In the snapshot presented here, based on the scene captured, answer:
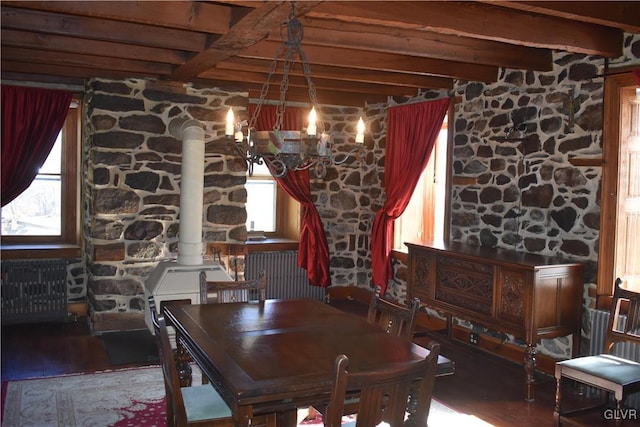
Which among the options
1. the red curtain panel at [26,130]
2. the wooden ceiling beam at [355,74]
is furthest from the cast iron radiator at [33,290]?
the wooden ceiling beam at [355,74]

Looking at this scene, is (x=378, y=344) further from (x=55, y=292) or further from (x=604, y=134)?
(x=55, y=292)

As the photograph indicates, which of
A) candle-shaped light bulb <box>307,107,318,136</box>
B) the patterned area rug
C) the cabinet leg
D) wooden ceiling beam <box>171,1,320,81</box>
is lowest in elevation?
the patterned area rug

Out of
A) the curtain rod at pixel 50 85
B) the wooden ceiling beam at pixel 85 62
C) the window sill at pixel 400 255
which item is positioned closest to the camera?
the wooden ceiling beam at pixel 85 62

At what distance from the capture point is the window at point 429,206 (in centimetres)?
602

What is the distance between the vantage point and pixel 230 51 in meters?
4.13

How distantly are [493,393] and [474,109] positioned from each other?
2485 millimetres

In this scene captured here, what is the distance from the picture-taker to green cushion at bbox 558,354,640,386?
335cm

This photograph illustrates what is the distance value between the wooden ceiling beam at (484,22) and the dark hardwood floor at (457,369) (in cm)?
237

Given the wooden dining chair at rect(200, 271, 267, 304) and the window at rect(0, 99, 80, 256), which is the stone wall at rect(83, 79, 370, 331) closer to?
the window at rect(0, 99, 80, 256)

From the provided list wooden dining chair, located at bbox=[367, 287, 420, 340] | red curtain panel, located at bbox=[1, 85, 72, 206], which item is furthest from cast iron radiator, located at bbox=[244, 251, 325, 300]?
wooden dining chair, located at bbox=[367, 287, 420, 340]

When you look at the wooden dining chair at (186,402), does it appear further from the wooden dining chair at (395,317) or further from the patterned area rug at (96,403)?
the patterned area rug at (96,403)

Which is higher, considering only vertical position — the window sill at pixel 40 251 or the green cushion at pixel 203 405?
the window sill at pixel 40 251

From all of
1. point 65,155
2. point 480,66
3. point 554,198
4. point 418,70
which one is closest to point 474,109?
point 480,66

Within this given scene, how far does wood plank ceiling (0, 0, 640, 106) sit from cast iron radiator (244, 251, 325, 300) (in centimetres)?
213
